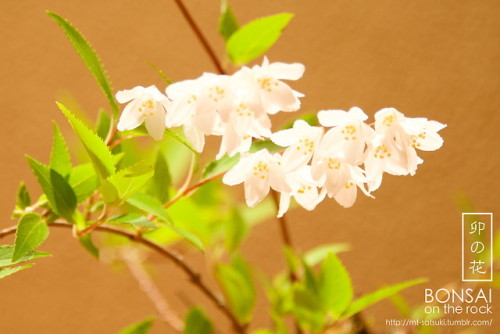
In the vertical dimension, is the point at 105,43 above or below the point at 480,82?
above

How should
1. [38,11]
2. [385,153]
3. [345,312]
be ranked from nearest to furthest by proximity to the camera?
1. [385,153]
2. [345,312]
3. [38,11]

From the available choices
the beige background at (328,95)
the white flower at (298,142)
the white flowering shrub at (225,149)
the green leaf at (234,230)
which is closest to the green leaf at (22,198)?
the white flowering shrub at (225,149)

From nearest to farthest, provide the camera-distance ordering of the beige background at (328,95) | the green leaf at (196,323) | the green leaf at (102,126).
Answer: the green leaf at (102,126)
the green leaf at (196,323)
the beige background at (328,95)

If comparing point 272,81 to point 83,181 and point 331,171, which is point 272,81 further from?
point 83,181

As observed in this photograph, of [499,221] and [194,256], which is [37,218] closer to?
[194,256]

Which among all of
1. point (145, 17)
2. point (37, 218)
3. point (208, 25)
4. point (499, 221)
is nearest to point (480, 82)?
point (499, 221)

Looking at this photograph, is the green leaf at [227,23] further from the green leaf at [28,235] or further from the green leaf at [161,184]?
the green leaf at [28,235]
